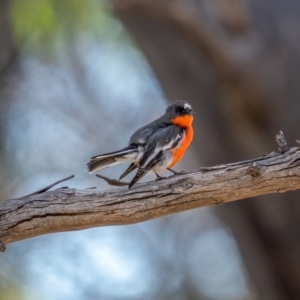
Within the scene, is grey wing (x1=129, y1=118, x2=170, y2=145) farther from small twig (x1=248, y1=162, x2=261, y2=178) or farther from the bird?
small twig (x1=248, y1=162, x2=261, y2=178)

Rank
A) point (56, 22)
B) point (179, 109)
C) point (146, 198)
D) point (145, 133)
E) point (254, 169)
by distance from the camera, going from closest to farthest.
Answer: point (254, 169) → point (146, 198) → point (145, 133) → point (179, 109) → point (56, 22)

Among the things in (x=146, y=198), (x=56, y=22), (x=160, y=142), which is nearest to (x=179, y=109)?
(x=160, y=142)

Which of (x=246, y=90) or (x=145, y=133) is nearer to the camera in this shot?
(x=145, y=133)

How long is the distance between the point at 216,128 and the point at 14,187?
3.52 metres

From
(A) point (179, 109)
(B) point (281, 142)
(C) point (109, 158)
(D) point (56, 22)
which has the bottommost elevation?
(B) point (281, 142)

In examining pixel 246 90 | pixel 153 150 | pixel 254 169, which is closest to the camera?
pixel 254 169

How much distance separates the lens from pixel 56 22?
10.9m

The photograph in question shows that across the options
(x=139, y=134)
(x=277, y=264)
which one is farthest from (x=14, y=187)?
(x=139, y=134)

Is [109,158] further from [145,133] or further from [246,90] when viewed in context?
[246,90]

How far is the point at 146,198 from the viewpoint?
445cm

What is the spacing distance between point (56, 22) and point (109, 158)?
642 cm

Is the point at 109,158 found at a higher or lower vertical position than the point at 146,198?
higher

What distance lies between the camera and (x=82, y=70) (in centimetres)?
1141

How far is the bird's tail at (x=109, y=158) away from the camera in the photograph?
494 cm
